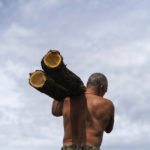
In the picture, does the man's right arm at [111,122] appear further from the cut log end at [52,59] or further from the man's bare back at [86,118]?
the cut log end at [52,59]

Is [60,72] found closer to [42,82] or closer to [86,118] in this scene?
[42,82]

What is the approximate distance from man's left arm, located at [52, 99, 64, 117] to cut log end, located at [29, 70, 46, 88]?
0.80m

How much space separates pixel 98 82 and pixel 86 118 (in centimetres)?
72

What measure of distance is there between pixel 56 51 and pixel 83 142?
1.64 metres

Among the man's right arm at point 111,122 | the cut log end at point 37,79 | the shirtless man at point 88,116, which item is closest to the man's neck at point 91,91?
the shirtless man at point 88,116

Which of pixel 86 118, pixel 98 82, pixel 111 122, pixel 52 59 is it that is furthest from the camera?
pixel 111 122

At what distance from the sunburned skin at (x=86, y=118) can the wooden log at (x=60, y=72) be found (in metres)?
0.25

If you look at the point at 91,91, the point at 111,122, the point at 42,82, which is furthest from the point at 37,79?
the point at 111,122

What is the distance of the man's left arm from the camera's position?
22.8 ft

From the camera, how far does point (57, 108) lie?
704 cm

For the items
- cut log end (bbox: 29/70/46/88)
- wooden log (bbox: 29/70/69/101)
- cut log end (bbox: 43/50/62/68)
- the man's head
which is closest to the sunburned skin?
the man's head

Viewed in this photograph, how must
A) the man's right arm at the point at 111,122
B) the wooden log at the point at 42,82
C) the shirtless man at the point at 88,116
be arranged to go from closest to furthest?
1. the wooden log at the point at 42,82
2. the shirtless man at the point at 88,116
3. the man's right arm at the point at 111,122

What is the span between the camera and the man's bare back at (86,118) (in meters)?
6.46

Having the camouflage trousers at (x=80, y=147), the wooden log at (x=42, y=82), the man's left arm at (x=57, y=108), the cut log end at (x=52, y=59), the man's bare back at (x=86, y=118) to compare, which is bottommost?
the camouflage trousers at (x=80, y=147)
